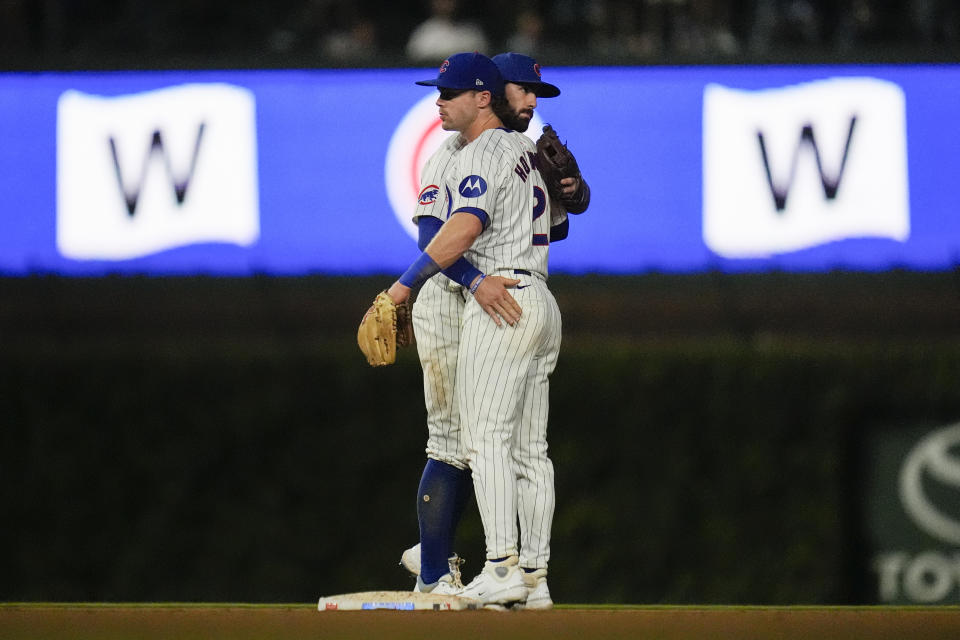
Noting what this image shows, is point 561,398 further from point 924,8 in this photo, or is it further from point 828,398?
point 924,8

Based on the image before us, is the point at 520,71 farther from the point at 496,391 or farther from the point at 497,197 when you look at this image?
the point at 496,391

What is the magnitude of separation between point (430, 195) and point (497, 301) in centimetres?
47

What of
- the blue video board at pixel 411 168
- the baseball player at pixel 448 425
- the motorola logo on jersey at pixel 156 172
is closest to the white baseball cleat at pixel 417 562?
the baseball player at pixel 448 425

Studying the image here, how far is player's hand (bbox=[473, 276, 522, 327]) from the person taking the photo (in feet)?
16.6

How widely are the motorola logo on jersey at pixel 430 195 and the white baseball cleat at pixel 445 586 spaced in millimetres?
1331

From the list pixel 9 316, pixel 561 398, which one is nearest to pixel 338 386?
pixel 561 398

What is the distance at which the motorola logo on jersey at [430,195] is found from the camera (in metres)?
5.20

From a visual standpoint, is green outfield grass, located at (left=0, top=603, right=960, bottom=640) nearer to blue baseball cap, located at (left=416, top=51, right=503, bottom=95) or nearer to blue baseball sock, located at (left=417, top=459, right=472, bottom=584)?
blue baseball sock, located at (left=417, top=459, right=472, bottom=584)

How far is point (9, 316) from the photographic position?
8.72 meters

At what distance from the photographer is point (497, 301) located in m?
5.05

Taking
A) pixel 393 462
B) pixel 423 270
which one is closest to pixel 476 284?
pixel 423 270

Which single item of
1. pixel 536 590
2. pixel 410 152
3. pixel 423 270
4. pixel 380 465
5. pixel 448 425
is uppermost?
pixel 410 152

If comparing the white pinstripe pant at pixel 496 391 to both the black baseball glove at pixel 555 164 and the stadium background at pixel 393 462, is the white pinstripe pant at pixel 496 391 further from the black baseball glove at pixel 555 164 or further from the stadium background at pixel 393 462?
the stadium background at pixel 393 462

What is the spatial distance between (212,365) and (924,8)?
5152mm
